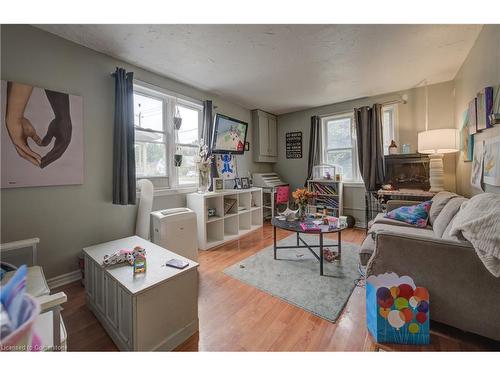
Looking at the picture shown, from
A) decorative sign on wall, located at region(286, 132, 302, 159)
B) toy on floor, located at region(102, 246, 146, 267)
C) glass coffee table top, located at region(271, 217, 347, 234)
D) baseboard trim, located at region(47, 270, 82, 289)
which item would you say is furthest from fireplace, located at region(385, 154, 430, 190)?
baseboard trim, located at region(47, 270, 82, 289)

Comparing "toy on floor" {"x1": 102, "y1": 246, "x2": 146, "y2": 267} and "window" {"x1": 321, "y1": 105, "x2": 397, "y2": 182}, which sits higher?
"window" {"x1": 321, "y1": 105, "x2": 397, "y2": 182}

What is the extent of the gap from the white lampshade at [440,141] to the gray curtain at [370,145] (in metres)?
0.74

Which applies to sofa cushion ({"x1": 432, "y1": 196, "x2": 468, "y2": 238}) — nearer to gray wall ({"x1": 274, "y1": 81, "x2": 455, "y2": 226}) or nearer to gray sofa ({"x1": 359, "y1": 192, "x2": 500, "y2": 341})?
gray sofa ({"x1": 359, "y1": 192, "x2": 500, "y2": 341})

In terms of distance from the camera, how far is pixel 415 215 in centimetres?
225

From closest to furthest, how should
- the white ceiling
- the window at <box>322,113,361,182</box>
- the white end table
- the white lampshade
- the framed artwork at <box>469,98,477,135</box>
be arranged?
the white end table
the white ceiling
the framed artwork at <box>469,98,477,135</box>
the white lampshade
the window at <box>322,113,361,182</box>

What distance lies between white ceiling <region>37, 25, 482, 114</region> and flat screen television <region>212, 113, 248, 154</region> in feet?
1.68

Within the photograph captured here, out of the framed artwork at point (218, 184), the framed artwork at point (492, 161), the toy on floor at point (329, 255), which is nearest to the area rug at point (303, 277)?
the toy on floor at point (329, 255)

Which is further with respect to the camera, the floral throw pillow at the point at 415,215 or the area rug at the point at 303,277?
the floral throw pillow at the point at 415,215

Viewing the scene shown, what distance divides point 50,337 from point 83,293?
1.09 metres

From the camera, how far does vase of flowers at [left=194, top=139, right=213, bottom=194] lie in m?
2.93

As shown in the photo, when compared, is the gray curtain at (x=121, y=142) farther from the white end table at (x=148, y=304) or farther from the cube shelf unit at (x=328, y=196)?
the cube shelf unit at (x=328, y=196)

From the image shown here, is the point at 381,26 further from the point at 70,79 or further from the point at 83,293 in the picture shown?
the point at 83,293

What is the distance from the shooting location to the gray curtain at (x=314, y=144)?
412cm
